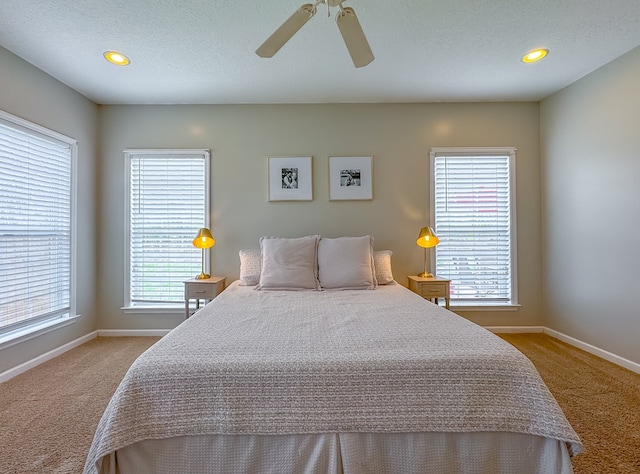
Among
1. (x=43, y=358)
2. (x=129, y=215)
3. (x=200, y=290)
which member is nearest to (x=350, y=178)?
(x=200, y=290)

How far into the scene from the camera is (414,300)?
2.19 m

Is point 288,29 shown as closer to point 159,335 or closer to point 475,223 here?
point 475,223

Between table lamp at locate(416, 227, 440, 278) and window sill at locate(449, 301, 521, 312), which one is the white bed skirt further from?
window sill at locate(449, 301, 521, 312)

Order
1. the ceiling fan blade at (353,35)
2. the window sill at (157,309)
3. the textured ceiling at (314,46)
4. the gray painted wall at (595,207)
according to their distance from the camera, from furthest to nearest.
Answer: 1. the window sill at (157,309)
2. the gray painted wall at (595,207)
3. the textured ceiling at (314,46)
4. the ceiling fan blade at (353,35)

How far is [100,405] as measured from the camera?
2.00 m

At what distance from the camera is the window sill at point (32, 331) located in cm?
237

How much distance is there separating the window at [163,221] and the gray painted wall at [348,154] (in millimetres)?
147

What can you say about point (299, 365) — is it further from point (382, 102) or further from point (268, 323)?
point (382, 102)

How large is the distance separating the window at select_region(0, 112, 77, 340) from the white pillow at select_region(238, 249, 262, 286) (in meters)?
1.68

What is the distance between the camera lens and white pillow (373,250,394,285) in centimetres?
293

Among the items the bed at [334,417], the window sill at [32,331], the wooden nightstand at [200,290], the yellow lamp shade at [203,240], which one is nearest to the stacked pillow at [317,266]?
the wooden nightstand at [200,290]

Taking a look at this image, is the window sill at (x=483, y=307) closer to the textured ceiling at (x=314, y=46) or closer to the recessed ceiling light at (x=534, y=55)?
the textured ceiling at (x=314, y=46)

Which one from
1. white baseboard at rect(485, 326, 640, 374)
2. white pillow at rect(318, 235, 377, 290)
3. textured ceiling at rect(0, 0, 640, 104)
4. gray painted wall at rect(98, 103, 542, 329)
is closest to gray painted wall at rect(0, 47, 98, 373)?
textured ceiling at rect(0, 0, 640, 104)

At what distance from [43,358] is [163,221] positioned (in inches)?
62.1
